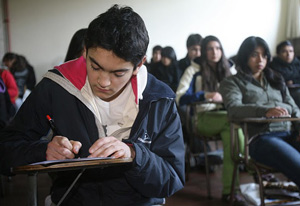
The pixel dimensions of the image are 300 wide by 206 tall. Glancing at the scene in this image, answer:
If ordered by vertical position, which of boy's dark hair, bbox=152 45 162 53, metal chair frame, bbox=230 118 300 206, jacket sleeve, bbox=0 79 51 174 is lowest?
metal chair frame, bbox=230 118 300 206

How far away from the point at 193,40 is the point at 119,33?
2.20 meters

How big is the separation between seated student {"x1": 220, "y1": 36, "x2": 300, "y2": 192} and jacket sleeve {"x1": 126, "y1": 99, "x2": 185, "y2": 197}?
0.95 m

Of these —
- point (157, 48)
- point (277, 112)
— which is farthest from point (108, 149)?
point (157, 48)

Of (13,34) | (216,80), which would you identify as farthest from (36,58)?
(216,80)

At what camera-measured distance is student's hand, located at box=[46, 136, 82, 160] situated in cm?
77

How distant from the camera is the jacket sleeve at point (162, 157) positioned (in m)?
0.88

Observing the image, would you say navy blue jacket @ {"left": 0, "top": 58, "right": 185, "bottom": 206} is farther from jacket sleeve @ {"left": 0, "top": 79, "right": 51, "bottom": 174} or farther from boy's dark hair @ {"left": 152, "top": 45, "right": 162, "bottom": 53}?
boy's dark hair @ {"left": 152, "top": 45, "right": 162, "bottom": 53}

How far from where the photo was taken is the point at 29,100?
99cm

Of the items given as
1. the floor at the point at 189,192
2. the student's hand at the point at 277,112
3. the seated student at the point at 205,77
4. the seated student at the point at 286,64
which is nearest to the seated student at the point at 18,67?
the floor at the point at 189,192

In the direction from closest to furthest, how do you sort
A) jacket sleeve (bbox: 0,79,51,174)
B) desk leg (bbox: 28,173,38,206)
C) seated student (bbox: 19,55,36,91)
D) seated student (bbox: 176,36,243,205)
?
desk leg (bbox: 28,173,38,206), jacket sleeve (bbox: 0,79,51,174), seated student (bbox: 176,36,243,205), seated student (bbox: 19,55,36,91)

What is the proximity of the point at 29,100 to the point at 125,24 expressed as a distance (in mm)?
355

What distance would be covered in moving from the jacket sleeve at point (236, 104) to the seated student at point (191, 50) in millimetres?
809

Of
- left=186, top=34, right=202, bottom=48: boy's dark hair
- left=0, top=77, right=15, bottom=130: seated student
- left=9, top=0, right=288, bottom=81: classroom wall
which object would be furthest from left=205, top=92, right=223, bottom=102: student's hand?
left=0, top=77, right=15, bottom=130: seated student

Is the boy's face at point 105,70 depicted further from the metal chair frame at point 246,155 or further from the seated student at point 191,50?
the seated student at point 191,50
